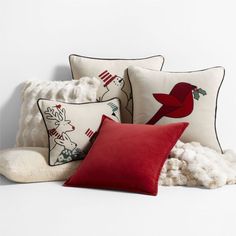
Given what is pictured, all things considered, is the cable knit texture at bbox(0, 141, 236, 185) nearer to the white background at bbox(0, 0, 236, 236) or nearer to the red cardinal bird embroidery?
the red cardinal bird embroidery

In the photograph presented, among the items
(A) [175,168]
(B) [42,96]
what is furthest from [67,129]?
(A) [175,168]

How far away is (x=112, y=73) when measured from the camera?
2.29 m

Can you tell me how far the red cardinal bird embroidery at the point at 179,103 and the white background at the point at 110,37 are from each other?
17.5 inches

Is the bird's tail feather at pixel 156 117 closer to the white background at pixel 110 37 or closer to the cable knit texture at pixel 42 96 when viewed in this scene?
the cable knit texture at pixel 42 96

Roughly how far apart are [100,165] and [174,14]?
1.16 meters

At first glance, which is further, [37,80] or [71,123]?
[37,80]

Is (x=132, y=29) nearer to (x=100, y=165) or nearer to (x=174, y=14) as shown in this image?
(x=174, y=14)

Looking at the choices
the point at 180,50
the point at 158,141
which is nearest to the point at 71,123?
the point at 158,141

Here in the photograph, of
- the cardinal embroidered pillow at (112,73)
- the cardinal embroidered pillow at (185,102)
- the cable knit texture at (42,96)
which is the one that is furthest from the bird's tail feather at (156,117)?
the cable knit texture at (42,96)

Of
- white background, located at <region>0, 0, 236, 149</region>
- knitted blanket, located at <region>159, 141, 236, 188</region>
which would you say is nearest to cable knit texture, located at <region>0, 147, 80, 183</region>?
knitted blanket, located at <region>159, 141, 236, 188</region>

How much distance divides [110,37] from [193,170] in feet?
3.36

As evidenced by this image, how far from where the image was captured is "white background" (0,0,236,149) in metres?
2.43

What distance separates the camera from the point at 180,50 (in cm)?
252

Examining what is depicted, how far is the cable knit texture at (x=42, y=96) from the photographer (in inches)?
83.9
